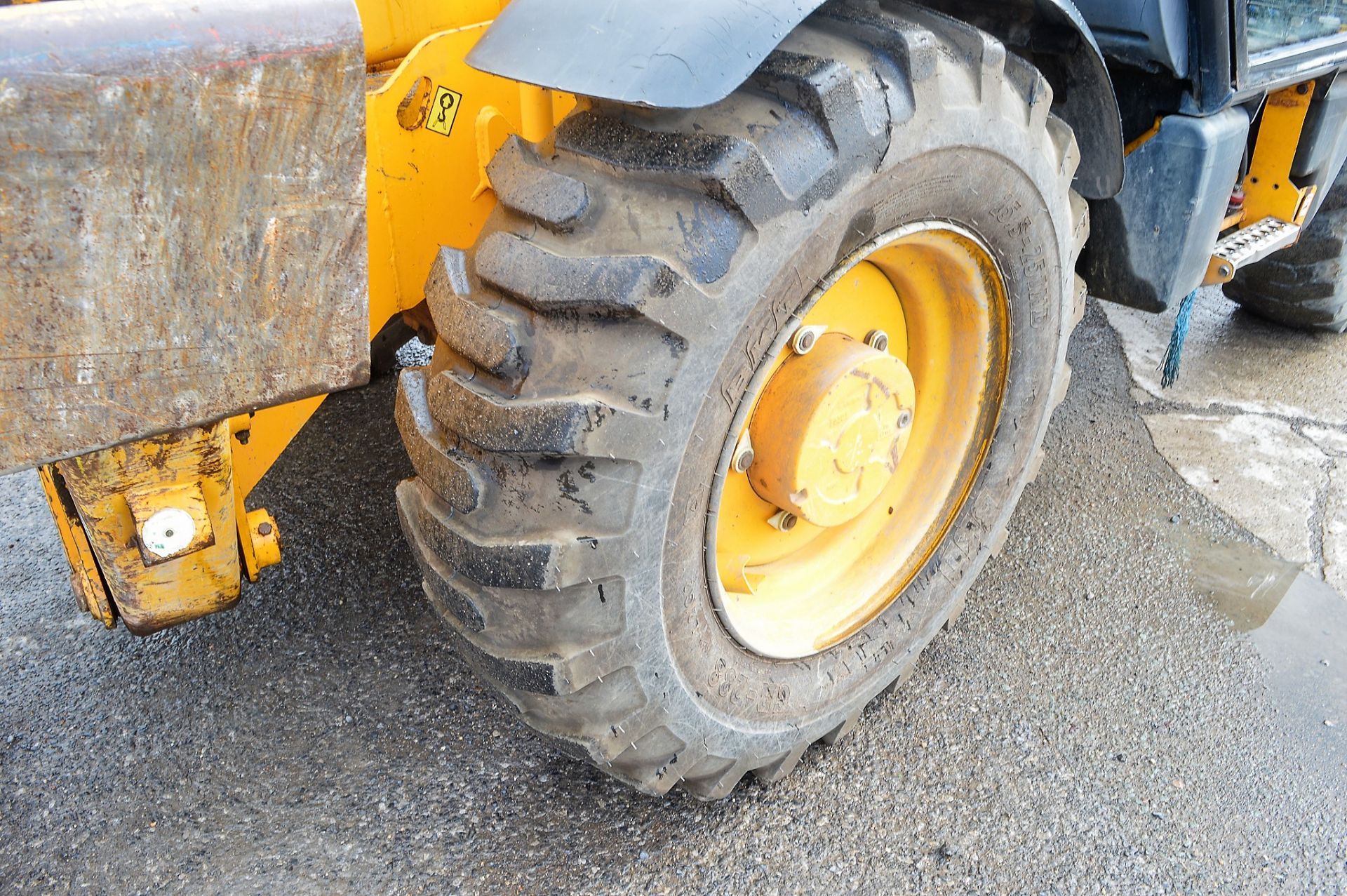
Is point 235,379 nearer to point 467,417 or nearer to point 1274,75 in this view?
point 467,417

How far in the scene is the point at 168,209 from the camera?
0.98 m

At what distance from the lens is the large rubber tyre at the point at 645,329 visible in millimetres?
1197

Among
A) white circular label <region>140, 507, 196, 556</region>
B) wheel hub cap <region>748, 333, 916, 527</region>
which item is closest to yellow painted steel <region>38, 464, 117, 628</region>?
white circular label <region>140, 507, 196, 556</region>

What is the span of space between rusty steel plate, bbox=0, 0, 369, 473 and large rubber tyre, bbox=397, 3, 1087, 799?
23 centimetres

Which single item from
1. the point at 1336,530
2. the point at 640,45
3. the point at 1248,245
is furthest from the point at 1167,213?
the point at 640,45

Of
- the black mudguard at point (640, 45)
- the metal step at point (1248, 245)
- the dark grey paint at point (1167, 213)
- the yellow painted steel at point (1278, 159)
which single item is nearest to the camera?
the black mudguard at point (640, 45)

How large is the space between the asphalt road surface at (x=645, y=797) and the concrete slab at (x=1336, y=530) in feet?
0.27

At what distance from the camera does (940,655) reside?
85.7 inches

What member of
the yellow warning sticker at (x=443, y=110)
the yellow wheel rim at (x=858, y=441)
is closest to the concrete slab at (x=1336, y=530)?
the yellow wheel rim at (x=858, y=441)

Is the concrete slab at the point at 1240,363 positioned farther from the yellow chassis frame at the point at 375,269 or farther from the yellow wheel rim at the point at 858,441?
the yellow chassis frame at the point at 375,269

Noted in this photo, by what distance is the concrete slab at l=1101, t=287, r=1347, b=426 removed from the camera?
10.6 feet

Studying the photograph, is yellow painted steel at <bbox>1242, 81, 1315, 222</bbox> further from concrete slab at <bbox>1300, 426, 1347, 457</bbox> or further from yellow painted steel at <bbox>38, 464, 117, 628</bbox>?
yellow painted steel at <bbox>38, 464, 117, 628</bbox>

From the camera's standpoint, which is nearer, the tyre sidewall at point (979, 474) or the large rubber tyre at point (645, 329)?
the large rubber tyre at point (645, 329)

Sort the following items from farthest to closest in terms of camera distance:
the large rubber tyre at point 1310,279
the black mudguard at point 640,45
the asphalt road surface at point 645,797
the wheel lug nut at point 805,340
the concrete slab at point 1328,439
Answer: the large rubber tyre at point 1310,279 → the concrete slab at point 1328,439 → the asphalt road surface at point 645,797 → the wheel lug nut at point 805,340 → the black mudguard at point 640,45
